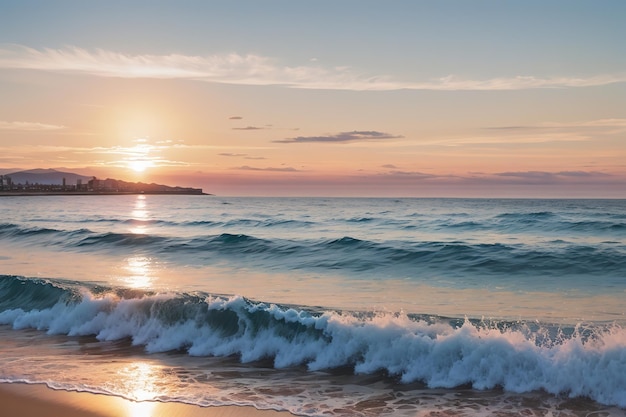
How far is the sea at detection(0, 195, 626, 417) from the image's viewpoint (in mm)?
8102

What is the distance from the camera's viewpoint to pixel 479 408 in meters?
7.56

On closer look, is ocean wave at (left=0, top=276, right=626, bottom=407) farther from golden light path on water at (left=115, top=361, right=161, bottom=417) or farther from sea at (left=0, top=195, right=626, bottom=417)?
golden light path on water at (left=115, top=361, right=161, bottom=417)

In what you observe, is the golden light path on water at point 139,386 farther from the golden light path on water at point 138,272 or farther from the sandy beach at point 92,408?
the golden light path on water at point 138,272

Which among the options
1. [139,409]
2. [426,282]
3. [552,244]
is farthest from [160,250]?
[139,409]

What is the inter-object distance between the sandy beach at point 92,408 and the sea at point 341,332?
0.18m

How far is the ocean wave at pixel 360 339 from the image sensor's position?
8.37m

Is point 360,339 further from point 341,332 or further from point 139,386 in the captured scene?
point 139,386

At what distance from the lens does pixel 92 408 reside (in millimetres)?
7578

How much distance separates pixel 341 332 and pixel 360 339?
0.39 meters

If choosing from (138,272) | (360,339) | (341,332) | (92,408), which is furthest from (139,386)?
(138,272)

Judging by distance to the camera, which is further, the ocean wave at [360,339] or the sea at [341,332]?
the ocean wave at [360,339]

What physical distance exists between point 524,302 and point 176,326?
7501mm

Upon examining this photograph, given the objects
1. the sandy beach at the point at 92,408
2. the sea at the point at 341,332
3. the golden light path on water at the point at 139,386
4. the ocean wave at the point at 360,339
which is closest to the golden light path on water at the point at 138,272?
the sea at the point at 341,332

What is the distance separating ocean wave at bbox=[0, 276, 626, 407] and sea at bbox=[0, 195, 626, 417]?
1.0 inches
